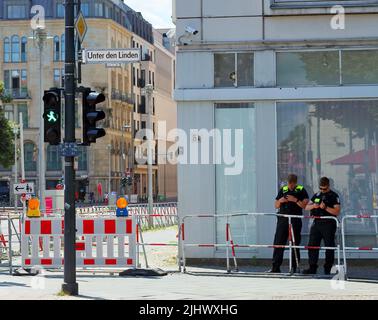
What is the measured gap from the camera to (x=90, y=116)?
45.0 ft

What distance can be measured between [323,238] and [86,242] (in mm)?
4545

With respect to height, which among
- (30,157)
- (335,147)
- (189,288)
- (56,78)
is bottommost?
(189,288)

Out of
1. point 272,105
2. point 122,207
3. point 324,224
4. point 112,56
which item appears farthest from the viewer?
point 272,105

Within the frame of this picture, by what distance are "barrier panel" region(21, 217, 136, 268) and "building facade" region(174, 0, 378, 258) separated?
162 cm

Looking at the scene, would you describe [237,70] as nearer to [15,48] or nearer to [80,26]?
[80,26]

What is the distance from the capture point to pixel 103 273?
1717 cm

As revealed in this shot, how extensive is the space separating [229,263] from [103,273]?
255 cm

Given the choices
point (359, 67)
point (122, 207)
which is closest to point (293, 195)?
point (359, 67)

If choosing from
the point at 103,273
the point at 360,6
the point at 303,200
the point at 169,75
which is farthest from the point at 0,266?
the point at 169,75

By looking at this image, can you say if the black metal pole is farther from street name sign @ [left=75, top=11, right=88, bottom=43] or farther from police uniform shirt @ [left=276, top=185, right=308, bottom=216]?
police uniform shirt @ [left=276, top=185, right=308, bottom=216]

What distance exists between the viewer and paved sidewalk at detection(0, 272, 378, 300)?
12.9m

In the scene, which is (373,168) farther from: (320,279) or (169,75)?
(169,75)
